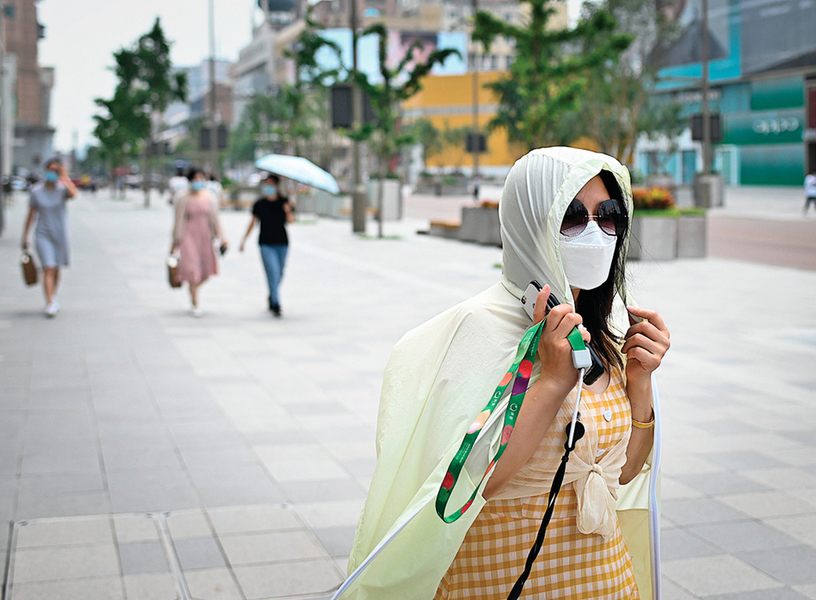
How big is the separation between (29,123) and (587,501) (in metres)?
111

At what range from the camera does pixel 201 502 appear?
16.7ft

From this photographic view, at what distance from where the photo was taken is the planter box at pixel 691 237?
18766mm

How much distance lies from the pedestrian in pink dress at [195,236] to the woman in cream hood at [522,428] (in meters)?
9.95

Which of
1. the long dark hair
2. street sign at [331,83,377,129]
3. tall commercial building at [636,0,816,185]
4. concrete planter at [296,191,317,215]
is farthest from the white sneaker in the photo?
tall commercial building at [636,0,816,185]

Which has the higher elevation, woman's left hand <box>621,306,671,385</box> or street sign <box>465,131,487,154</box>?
street sign <box>465,131,487,154</box>

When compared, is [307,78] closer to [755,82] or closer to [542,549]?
[755,82]

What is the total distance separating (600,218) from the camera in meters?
2.20

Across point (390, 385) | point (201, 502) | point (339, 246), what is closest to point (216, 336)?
point (201, 502)

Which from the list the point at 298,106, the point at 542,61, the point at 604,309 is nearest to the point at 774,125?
the point at 298,106

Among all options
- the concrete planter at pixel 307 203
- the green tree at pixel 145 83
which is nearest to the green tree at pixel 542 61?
the concrete planter at pixel 307 203

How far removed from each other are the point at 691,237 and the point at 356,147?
34.6 ft

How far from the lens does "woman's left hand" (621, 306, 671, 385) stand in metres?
2.21

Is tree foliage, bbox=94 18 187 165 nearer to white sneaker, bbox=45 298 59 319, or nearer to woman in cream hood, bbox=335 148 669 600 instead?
white sneaker, bbox=45 298 59 319

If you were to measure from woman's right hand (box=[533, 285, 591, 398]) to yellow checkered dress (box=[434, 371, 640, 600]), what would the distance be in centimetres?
15
